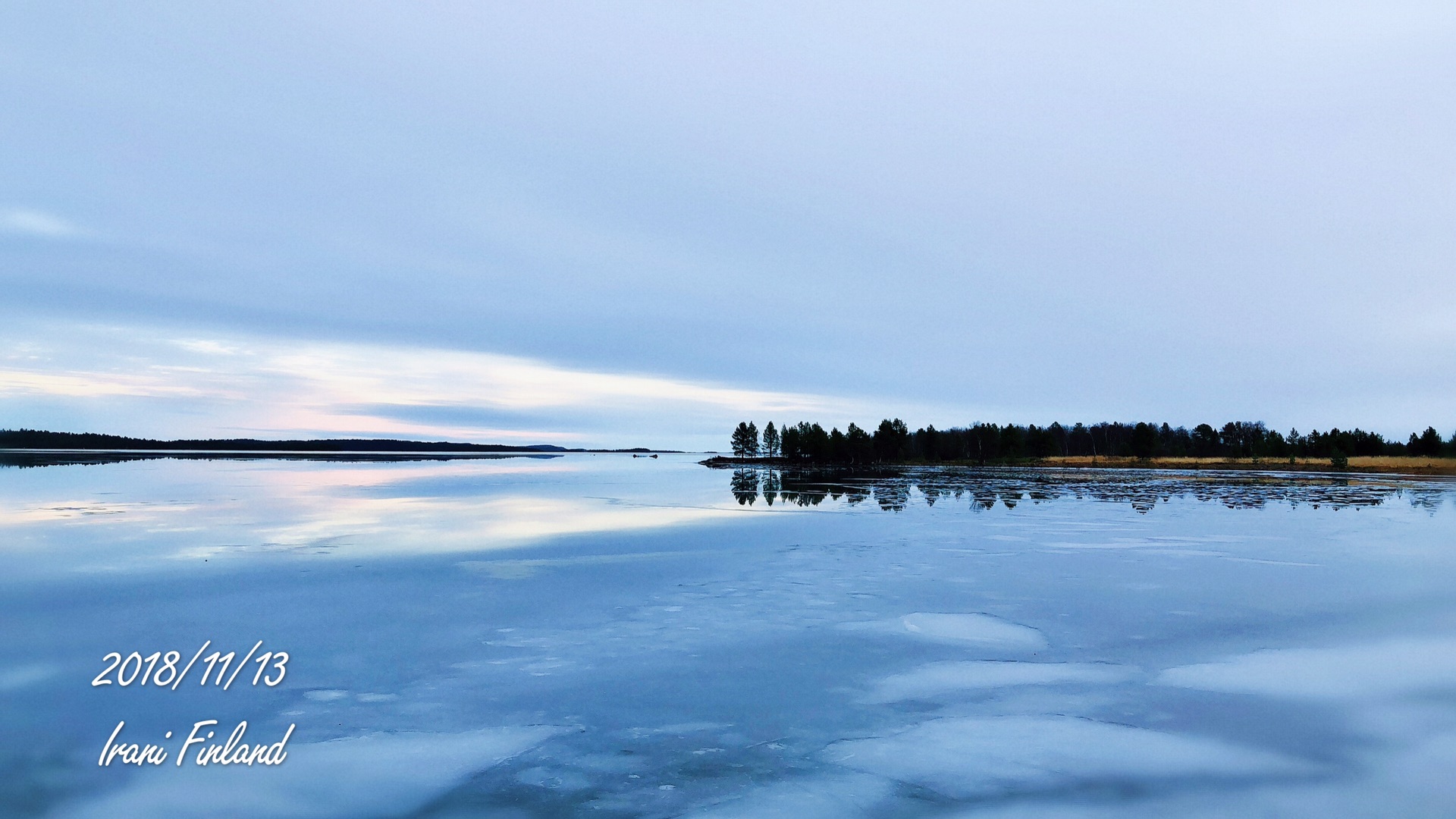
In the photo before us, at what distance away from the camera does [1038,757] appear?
19.2 ft

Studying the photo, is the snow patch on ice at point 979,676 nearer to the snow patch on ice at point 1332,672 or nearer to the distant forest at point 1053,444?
the snow patch on ice at point 1332,672

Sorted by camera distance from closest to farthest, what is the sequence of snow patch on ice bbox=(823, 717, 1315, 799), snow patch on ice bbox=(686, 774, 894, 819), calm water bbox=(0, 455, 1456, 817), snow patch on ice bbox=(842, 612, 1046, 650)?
snow patch on ice bbox=(686, 774, 894, 819), calm water bbox=(0, 455, 1456, 817), snow patch on ice bbox=(823, 717, 1315, 799), snow patch on ice bbox=(842, 612, 1046, 650)

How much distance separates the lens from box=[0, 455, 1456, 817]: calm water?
17.5 feet

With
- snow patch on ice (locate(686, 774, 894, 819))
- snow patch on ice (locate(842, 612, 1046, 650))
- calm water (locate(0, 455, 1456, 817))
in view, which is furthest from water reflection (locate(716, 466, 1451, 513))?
snow patch on ice (locate(686, 774, 894, 819))

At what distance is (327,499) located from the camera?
105ft

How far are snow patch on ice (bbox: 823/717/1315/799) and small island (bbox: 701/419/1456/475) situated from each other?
304 feet

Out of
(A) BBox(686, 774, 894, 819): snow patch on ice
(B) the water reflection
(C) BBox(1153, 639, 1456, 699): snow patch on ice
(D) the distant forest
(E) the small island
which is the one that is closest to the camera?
(A) BBox(686, 774, 894, 819): snow patch on ice

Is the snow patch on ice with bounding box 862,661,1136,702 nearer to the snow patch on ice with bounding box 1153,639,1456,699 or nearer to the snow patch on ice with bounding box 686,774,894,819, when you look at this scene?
the snow patch on ice with bounding box 1153,639,1456,699

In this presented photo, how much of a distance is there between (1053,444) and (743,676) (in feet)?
417

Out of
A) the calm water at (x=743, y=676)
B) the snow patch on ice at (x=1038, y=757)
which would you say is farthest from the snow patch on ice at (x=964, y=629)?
the snow patch on ice at (x=1038, y=757)

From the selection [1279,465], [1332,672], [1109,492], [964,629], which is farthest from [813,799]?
[1279,465]

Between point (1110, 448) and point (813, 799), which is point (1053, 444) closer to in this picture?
point (1110, 448)

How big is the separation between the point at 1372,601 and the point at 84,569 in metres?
23.3

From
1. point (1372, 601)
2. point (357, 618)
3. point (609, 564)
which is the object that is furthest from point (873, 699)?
point (1372, 601)
